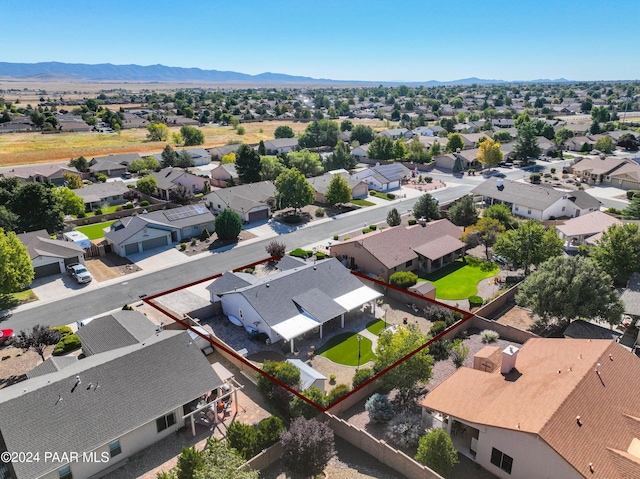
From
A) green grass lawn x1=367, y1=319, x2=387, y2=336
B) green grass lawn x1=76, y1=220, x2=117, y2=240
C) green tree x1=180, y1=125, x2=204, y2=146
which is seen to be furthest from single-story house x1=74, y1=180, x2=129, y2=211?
green tree x1=180, y1=125, x2=204, y2=146

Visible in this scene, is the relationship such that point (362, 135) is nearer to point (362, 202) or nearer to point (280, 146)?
point (280, 146)

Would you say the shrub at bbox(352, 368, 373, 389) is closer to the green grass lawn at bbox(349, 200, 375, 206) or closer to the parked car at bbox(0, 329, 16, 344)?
the parked car at bbox(0, 329, 16, 344)

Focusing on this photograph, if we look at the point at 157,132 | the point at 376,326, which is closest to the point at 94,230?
the point at 376,326

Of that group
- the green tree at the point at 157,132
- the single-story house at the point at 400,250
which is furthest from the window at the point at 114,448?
the green tree at the point at 157,132

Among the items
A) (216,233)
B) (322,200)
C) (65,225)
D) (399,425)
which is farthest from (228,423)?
(322,200)

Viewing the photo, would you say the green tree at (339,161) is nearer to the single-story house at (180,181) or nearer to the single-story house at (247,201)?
the single-story house at (247,201)

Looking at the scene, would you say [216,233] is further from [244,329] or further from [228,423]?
[228,423]
